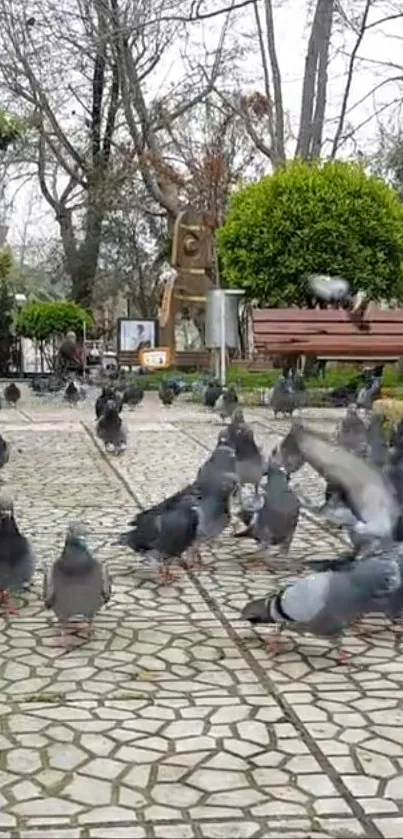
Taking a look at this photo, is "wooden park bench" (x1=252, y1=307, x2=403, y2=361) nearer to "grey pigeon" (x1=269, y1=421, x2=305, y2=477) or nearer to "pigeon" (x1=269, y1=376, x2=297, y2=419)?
"grey pigeon" (x1=269, y1=421, x2=305, y2=477)

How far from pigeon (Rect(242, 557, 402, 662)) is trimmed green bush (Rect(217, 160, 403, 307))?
11.4 meters

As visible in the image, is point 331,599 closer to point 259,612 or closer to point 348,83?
point 259,612

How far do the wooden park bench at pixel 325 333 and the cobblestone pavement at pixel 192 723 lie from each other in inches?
60.8

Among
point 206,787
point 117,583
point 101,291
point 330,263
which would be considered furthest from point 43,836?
point 101,291

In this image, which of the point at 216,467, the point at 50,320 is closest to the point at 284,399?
the point at 216,467

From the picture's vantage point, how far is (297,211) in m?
15.0

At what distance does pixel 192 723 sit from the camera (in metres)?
3.05

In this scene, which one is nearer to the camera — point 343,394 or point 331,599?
point 331,599

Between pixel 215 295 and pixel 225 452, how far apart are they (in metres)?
10.4

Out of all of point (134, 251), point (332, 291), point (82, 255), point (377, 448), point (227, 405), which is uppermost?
point (134, 251)

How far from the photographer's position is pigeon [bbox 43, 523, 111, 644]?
12.4 feet

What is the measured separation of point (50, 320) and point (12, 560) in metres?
20.7

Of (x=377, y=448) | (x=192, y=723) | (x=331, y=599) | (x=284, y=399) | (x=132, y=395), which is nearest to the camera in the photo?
(x=192, y=723)

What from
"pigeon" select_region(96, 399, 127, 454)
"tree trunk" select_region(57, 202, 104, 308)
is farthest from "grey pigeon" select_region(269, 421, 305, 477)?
"tree trunk" select_region(57, 202, 104, 308)
